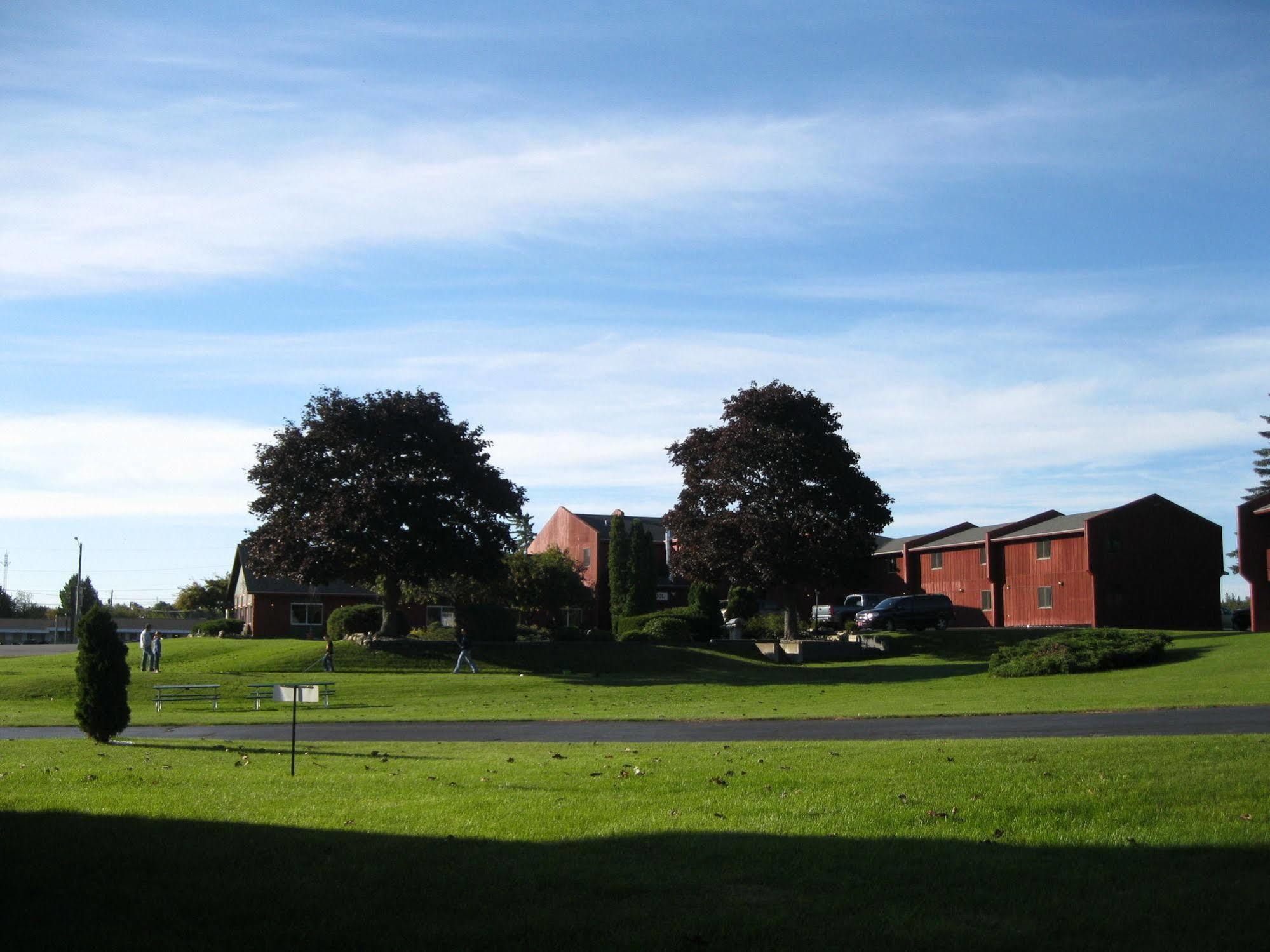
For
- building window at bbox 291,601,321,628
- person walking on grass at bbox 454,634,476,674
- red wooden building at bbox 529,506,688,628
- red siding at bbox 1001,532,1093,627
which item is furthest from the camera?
red wooden building at bbox 529,506,688,628

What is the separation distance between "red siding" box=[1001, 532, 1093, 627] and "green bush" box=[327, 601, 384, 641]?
32.2m

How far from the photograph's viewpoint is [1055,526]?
188ft

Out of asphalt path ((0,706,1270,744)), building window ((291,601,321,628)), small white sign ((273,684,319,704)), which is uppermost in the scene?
small white sign ((273,684,319,704))

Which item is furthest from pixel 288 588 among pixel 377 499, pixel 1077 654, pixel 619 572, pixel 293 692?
pixel 293 692

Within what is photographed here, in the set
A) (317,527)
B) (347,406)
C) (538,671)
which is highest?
(347,406)

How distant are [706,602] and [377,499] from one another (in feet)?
60.4

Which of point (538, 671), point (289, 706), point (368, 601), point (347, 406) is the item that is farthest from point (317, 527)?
point (368, 601)

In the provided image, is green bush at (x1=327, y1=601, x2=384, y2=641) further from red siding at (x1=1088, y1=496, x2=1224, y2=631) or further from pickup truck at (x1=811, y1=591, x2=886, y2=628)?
red siding at (x1=1088, y1=496, x2=1224, y2=631)

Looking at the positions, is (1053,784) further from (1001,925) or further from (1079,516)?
(1079,516)

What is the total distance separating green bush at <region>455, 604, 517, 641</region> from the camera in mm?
50062

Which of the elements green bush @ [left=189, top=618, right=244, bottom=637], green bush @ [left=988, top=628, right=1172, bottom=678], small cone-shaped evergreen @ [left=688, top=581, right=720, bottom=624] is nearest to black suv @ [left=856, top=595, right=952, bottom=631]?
small cone-shaped evergreen @ [left=688, top=581, right=720, bottom=624]

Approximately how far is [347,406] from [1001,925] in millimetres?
41730

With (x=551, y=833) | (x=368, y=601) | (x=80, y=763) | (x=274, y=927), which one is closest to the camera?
(x=274, y=927)

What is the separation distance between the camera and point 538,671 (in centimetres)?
4350
